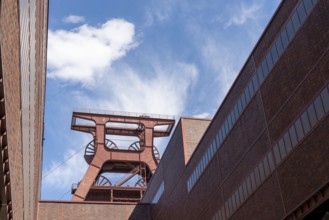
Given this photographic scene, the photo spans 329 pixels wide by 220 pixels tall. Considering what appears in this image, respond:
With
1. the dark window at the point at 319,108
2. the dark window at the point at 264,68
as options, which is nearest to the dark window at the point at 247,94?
the dark window at the point at 264,68

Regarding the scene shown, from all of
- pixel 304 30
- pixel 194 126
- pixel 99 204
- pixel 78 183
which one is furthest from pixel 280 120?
pixel 78 183

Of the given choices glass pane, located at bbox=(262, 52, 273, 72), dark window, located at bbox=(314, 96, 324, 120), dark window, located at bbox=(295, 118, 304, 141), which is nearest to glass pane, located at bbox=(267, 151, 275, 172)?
dark window, located at bbox=(295, 118, 304, 141)

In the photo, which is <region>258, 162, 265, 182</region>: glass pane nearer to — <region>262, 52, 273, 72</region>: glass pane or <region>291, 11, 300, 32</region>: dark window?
<region>262, 52, 273, 72</region>: glass pane

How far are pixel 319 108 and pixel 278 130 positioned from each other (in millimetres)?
3122

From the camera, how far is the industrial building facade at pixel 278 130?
16.0 metres

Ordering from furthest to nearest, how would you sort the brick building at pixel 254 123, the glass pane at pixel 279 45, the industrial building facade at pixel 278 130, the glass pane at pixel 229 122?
the glass pane at pixel 229 122 < the glass pane at pixel 279 45 < the industrial building facade at pixel 278 130 < the brick building at pixel 254 123

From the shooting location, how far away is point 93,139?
51.7m

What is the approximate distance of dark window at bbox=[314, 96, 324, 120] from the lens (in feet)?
51.5

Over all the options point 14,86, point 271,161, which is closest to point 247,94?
point 271,161

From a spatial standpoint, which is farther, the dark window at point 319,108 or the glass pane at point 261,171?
the glass pane at point 261,171

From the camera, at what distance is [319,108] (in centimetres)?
1583

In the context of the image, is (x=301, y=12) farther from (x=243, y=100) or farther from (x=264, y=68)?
(x=243, y=100)

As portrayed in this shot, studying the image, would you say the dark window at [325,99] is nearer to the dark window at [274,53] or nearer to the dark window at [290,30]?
the dark window at [290,30]

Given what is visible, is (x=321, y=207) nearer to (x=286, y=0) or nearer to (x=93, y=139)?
(x=286, y=0)
